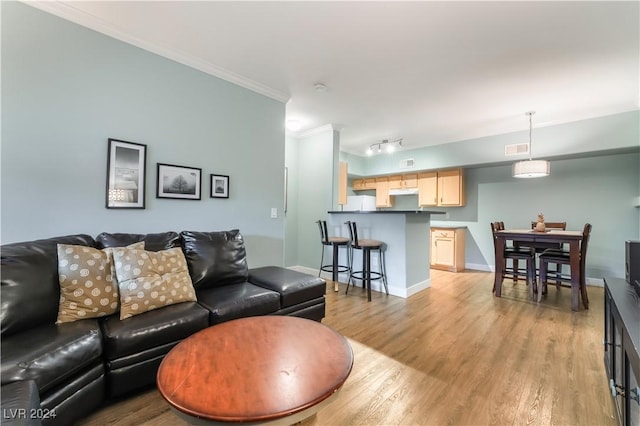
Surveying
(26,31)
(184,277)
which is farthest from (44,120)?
(184,277)

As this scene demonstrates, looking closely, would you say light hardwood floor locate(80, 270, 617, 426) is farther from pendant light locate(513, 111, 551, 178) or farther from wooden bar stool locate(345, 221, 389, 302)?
pendant light locate(513, 111, 551, 178)

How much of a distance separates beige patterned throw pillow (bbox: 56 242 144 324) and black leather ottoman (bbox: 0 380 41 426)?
1.83ft

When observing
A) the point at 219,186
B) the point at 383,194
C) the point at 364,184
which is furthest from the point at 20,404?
the point at 364,184

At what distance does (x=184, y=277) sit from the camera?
82.0 inches

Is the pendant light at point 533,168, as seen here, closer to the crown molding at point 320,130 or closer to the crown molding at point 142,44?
the crown molding at point 320,130

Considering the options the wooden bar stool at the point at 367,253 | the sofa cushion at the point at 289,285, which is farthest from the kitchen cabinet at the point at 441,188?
the sofa cushion at the point at 289,285

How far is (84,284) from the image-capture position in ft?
5.50

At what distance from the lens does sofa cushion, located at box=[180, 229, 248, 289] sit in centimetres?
236

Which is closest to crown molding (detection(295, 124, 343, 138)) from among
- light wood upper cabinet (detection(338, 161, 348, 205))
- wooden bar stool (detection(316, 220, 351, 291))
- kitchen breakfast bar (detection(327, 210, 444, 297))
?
light wood upper cabinet (detection(338, 161, 348, 205))

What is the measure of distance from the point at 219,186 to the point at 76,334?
1.79m

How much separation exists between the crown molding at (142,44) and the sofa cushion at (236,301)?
2.16 metres

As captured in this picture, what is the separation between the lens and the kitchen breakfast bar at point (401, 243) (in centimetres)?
373

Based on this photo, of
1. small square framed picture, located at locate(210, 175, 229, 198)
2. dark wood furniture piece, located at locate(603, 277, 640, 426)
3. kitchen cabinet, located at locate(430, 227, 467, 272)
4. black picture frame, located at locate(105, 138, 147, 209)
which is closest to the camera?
dark wood furniture piece, located at locate(603, 277, 640, 426)

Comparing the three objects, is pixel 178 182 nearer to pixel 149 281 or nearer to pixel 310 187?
pixel 149 281
